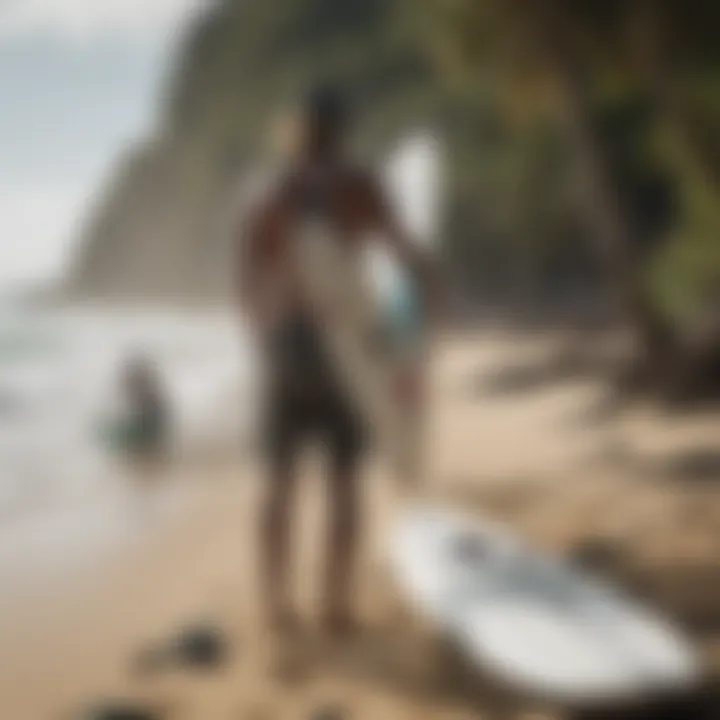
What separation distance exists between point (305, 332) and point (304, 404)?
0.08 metres

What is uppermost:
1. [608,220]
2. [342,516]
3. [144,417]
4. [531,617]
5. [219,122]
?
[219,122]

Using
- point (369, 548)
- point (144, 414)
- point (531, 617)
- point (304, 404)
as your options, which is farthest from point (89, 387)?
point (531, 617)

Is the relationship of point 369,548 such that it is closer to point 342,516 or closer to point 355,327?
point 342,516

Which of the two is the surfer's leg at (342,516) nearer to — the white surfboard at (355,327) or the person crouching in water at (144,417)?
the white surfboard at (355,327)

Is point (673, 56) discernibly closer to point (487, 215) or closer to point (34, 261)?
point (487, 215)

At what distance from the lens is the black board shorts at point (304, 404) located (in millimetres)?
1256

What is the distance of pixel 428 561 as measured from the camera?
1240mm

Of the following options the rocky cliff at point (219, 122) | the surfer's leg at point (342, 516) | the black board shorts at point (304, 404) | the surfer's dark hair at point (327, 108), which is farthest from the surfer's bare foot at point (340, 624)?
the surfer's dark hair at point (327, 108)

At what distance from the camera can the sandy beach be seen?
1184 millimetres

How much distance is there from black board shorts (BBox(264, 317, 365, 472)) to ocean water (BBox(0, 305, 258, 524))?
3 cm

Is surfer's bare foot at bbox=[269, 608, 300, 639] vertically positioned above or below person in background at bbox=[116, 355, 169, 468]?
below

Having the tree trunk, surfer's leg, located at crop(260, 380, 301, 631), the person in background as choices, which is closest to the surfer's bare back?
surfer's leg, located at crop(260, 380, 301, 631)

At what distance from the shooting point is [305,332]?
1.25m

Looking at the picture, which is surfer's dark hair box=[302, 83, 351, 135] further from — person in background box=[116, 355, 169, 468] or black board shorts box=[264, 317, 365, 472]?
person in background box=[116, 355, 169, 468]
